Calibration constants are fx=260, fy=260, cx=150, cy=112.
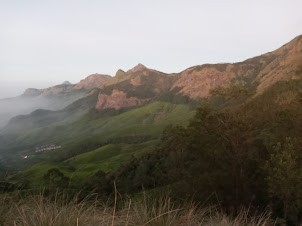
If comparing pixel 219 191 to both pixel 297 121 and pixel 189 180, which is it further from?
pixel 297 121

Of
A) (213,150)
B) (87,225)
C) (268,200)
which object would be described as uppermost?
(87,225)

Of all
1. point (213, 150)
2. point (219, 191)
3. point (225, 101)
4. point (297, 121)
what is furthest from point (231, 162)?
point (225, 101)

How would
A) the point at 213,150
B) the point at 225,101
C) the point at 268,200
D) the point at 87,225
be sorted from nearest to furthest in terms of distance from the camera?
the point at 87,225 < the point at 268,200 < the point at 213,150 < the point at 225,101

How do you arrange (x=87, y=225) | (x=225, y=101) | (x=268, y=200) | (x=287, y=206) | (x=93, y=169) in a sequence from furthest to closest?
(x=93, y=169), (x=225, y=101), (x=268, y=200), (x=287, y=206), (x=87, y=225)

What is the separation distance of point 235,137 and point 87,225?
90.7ft

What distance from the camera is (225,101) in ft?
131

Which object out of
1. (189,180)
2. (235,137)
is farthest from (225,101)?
(189,180)

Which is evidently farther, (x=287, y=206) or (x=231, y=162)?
(x=231, y=162)

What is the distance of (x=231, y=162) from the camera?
28062mm

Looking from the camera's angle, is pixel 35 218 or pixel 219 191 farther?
pixel 219 191

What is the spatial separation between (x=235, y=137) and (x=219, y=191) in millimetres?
7626

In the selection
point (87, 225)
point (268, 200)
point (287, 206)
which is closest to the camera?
point (87, 225)

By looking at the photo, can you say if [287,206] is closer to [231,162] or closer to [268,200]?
[268,200]

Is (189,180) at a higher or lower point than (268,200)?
→ higher
